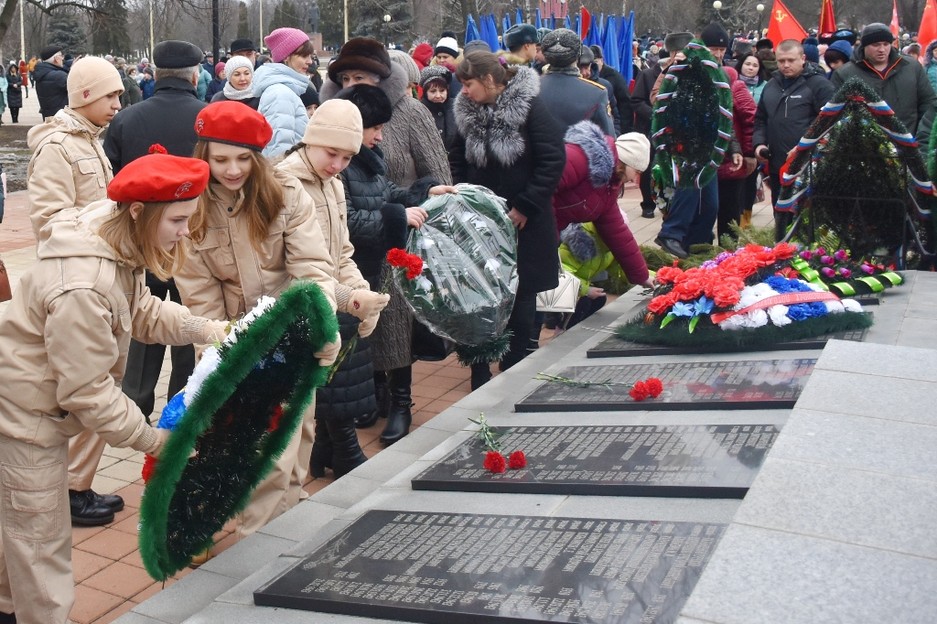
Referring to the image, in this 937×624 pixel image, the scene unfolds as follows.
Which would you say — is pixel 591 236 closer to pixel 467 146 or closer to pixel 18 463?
pixel 467 146

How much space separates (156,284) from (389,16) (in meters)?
37.7

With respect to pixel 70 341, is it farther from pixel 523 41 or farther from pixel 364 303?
pixel 523 41

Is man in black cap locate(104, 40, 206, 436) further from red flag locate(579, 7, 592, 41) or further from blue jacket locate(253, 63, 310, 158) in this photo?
red flag locate(579, 7, 592, 41)

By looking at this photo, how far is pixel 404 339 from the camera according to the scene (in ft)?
17.3

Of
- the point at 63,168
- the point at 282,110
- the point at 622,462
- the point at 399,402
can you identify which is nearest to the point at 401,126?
the point at 282,110

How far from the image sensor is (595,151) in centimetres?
606

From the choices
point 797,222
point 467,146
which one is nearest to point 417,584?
point 467,146

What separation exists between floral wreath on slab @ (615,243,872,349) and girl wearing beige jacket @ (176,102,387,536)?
2157mm

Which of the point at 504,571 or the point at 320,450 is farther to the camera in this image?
the point at 320,450

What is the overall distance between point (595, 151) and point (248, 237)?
277 centimetres

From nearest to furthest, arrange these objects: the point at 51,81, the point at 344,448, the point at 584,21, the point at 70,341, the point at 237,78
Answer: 1. the point at 70,341
2. the point at 344,448
3. the point at 237,78
4. the point at 584,21
5. the point at 51,81

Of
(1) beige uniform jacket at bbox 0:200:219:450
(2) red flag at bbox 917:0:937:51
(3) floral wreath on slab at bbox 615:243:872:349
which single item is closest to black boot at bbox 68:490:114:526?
(1) beige uniform jacket at bbox 0:200:219:450

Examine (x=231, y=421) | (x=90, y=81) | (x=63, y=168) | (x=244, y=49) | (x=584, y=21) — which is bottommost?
(x=231, y=421)

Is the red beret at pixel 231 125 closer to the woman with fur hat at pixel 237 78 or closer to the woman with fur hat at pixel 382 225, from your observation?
the woman with fur hat at pixel 382 225
